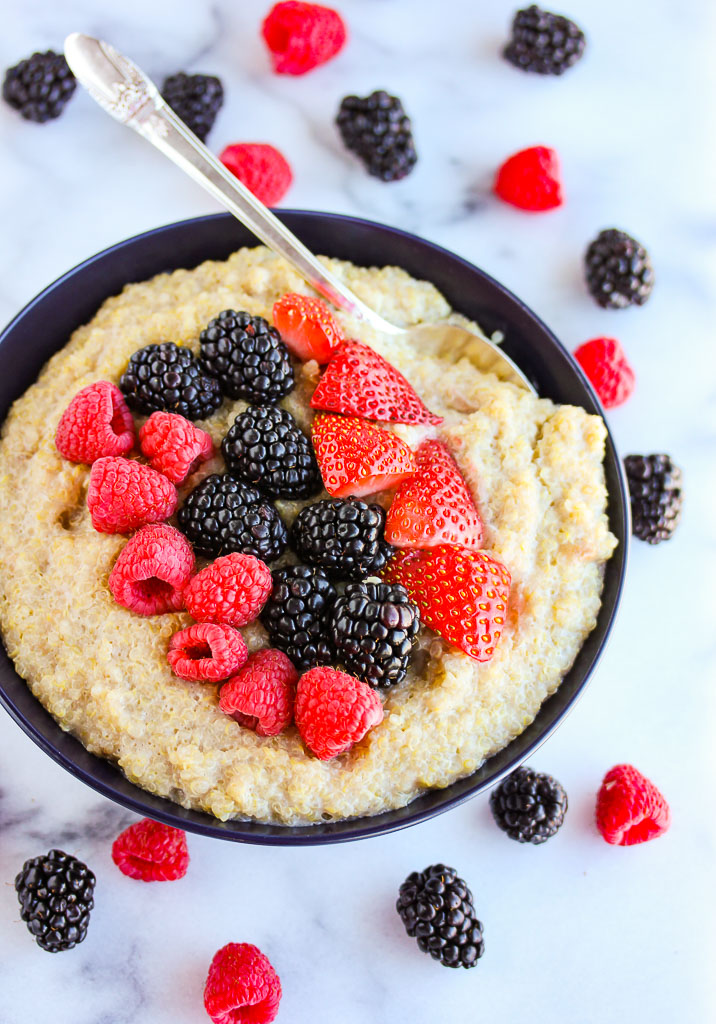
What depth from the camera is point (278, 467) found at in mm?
2738

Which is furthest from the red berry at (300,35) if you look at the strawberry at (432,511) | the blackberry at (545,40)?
the strawberry at (432,511)

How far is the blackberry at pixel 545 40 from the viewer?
12.7 feet

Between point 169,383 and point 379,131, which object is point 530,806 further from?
point 379,131

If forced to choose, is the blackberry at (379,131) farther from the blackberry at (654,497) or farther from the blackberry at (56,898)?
the blackberry at (56,898)

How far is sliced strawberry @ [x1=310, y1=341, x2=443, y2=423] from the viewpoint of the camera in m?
2.82

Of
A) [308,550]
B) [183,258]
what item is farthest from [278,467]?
[183,258]

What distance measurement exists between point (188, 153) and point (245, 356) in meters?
0.73

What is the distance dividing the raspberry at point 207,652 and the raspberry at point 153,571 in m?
0.13

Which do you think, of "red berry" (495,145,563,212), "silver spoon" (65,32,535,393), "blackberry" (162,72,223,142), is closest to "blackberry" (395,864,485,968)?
"silver spoon" (65,32,535,393)

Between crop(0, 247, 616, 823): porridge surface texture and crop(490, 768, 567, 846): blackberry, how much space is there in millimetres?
541

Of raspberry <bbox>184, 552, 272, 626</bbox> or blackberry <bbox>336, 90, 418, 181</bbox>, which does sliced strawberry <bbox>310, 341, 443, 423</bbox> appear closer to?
raspberry <bbox>184, 552, 272, 626</bbox>

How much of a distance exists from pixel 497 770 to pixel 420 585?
56 centimetres

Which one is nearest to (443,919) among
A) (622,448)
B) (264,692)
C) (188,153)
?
(264,692)

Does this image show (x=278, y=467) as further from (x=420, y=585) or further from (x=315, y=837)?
(x=315, y=837)
